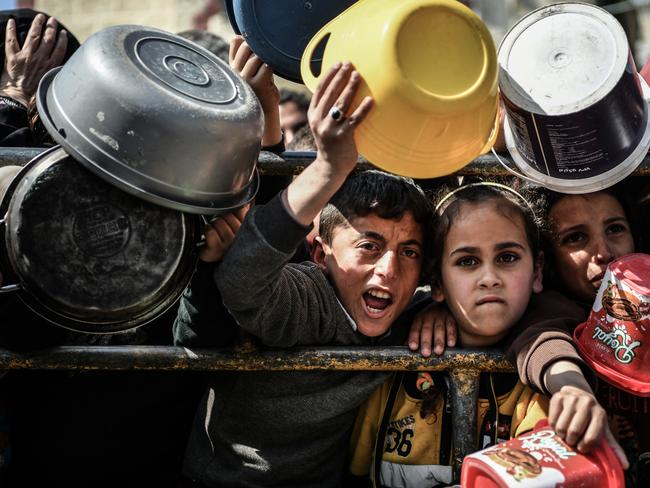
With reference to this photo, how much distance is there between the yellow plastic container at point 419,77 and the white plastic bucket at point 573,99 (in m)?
0.24

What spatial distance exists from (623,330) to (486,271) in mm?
435

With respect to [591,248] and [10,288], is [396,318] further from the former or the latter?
[10,288]

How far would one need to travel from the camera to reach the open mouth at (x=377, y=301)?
203 cm

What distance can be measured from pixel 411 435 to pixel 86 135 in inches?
47.1

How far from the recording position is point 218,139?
1.52 m

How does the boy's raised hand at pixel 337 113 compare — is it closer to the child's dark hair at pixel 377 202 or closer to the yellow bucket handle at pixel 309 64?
the yellow bucket handle at pixel 309 64

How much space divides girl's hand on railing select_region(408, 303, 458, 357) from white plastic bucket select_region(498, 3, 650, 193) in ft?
1.56

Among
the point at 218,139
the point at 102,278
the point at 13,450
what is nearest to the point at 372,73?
the point at 218,139

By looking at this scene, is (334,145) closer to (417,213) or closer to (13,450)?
(417,213)

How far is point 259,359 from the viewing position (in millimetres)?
1742

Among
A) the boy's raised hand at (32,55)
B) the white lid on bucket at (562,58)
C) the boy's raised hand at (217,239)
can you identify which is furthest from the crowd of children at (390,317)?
the boy's raised hand at (32,55)

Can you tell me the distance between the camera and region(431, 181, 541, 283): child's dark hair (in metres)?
2.13

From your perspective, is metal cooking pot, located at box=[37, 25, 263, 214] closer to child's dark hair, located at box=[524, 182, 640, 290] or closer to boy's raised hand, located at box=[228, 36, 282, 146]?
boy's raised hand, located at box=[228, 36, 282, 146]

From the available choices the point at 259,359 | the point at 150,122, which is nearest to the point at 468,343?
the point at 259,359
